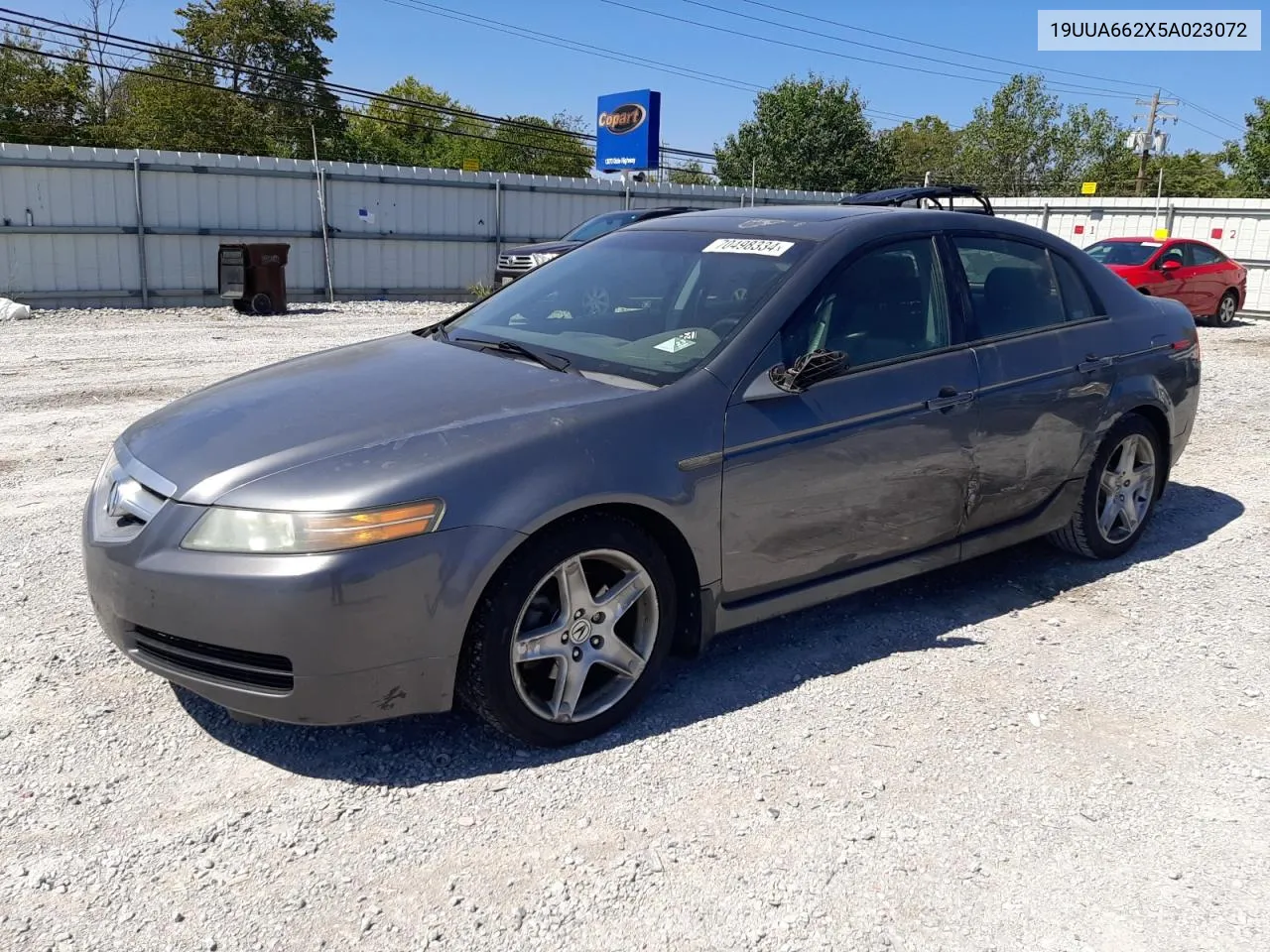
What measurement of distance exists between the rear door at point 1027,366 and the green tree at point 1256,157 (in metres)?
48.0

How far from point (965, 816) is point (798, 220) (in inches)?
92.8

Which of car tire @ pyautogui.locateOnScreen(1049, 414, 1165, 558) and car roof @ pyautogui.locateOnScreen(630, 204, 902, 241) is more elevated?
car roof @ pyautogui.locateOnScreen(630, 204, 902, 241)

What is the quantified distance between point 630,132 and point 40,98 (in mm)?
27926

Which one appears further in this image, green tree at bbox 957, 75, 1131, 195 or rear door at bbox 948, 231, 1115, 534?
green tree at bbox 957, 75, 1131, 195

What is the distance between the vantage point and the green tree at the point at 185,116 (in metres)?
41.8

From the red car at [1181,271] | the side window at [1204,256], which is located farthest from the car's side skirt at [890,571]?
the side window at [1204,256]

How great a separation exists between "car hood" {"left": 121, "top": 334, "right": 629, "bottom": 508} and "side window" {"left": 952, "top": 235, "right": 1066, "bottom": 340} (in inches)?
72.1

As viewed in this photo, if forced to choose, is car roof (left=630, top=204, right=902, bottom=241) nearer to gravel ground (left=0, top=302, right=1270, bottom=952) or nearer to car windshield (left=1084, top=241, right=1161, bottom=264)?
gravel ground (left=0, top=302, right=1270, bottom=952)

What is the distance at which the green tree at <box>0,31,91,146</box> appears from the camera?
41.3m

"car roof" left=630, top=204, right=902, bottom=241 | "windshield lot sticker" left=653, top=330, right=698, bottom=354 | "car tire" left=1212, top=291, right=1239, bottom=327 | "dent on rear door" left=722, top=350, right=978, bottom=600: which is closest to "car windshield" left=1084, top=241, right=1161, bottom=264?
"car tire" left=1212, top=291, right=1239, bottom=327

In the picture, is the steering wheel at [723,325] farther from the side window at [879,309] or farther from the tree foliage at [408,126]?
the tree foliage at [408,126]

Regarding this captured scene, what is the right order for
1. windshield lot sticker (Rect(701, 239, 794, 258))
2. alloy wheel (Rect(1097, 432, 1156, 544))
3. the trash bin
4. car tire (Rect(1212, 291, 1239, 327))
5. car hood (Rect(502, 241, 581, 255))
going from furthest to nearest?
1. car tire (Rect(1212, 291, 1239, 327))
2. car hood (Rect(502, 241, 581, 255))
3. the trash bin
4. alloy wheel (Rect(1097, 432, 1156, 544))
5. windshield lot sticker (Rect(701, 239, 794, 258))

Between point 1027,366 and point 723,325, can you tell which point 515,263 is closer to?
point 1027,366

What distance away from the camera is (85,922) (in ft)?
7.73
